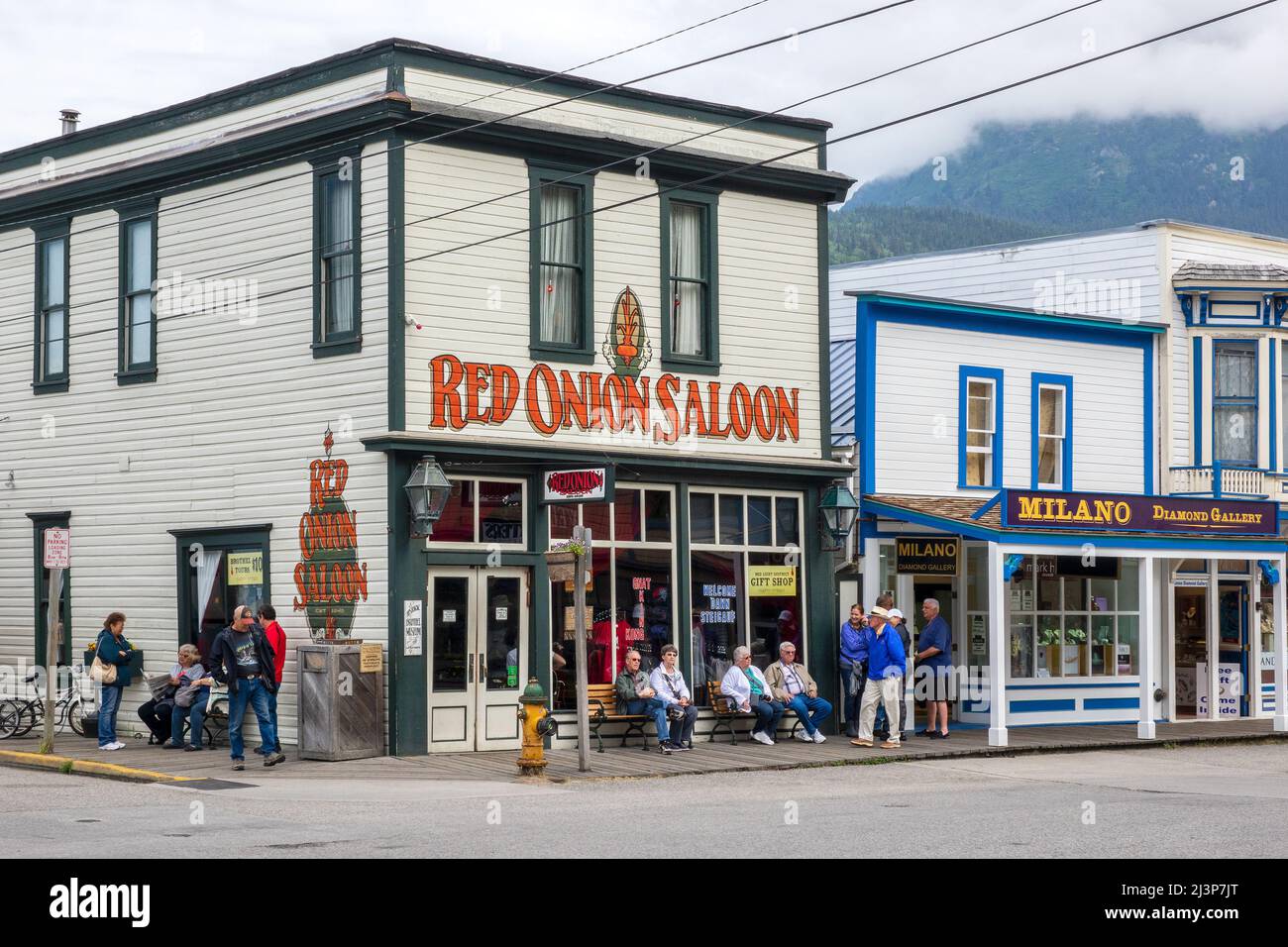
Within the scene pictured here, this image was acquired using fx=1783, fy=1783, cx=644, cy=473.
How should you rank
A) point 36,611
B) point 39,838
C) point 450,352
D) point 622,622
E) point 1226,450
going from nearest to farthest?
point 39,838, point 450,352, point 622,622, point 36,611, point 1226,450

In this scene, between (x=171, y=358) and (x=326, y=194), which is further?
(x=171, y=358)

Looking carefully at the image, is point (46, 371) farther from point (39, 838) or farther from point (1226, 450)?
point (1226, 450)

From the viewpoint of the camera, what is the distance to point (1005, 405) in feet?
88.6

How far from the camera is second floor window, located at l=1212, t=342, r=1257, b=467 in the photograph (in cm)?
2964

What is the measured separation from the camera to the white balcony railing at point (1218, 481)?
29.0 meters

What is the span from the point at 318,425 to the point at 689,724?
19.1ft

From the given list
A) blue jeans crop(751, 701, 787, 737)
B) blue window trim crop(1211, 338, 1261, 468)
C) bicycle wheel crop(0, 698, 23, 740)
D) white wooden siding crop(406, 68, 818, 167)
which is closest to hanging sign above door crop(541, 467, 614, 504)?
blue jeans crop(751, 701, 787, 737)

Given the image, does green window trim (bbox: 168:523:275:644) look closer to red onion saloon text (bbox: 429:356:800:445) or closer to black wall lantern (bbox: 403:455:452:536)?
black wall lantern (bbox: 403:455:452:536)

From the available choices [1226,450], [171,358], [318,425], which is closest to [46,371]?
[171,358]

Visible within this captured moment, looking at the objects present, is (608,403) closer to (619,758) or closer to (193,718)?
(619,758)

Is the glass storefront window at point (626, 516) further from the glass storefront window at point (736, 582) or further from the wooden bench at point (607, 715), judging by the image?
the wooden bench at point (607, 715)

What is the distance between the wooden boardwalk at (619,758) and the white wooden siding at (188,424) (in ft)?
5.13

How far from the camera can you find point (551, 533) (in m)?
22.2

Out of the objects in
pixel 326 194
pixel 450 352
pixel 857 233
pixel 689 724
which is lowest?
pixel 689 724
